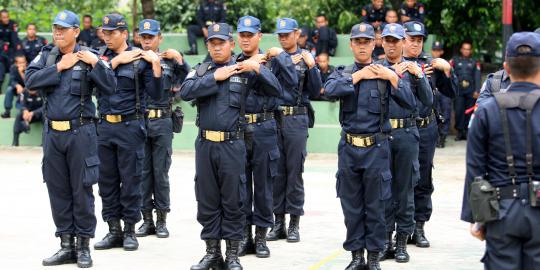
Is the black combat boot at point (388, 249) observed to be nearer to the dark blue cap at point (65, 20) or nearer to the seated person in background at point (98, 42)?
the dark blue cap at point (65, 20)

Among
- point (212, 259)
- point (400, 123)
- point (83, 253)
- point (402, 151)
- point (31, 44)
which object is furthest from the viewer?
point (31, 44)

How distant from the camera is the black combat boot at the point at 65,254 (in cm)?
1045

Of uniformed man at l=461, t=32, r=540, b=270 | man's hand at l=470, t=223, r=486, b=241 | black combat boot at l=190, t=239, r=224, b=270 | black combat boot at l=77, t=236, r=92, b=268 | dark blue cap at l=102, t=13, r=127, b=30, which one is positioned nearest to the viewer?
uniformed man at l=461, t=32, r=540, b=270

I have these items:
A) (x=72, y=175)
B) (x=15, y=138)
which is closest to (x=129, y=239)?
(x=72, y=175)

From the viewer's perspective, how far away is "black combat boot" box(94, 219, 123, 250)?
11.4m

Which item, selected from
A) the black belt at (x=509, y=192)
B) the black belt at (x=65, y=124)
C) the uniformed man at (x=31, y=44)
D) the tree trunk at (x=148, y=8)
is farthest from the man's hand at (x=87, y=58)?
the tree trunk at (x=148, y=8)

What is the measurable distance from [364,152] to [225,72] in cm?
140

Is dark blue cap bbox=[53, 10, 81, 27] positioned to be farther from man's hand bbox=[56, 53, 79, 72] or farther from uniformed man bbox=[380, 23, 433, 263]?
uniformed man bbox=[380, 23, 433, 263]

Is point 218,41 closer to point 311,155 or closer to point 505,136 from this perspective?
point 505,136

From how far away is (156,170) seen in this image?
12.3 m

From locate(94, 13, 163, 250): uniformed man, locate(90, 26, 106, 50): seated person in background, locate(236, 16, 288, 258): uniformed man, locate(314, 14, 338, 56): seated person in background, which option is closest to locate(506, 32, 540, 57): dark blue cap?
locate(236, 16, 288, 258): uniformed man

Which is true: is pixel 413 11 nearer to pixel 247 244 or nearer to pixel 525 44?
pixel 247 244

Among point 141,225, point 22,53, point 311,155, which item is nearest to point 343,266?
point 141,225

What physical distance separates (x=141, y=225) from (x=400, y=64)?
373 cm
